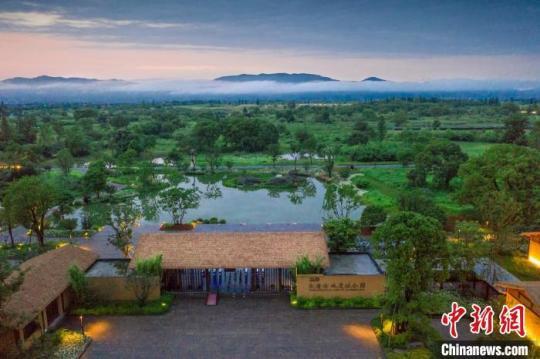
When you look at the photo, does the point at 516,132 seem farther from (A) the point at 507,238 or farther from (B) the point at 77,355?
(B) the point at 77,355

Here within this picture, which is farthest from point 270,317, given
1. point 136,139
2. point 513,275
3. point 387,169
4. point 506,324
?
point 136,139

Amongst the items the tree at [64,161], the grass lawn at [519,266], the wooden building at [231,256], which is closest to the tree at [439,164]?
the grass lawn at [519,266]

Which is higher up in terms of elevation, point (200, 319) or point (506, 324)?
point (506, 324)

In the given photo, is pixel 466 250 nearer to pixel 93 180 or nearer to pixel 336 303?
pixel 336 303

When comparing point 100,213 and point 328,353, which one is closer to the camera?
point 328,353

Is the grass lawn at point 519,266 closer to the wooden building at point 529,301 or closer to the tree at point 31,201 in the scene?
the wooden building at point 529,301

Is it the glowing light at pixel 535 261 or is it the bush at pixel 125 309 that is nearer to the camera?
the bush at pixel 125 309
